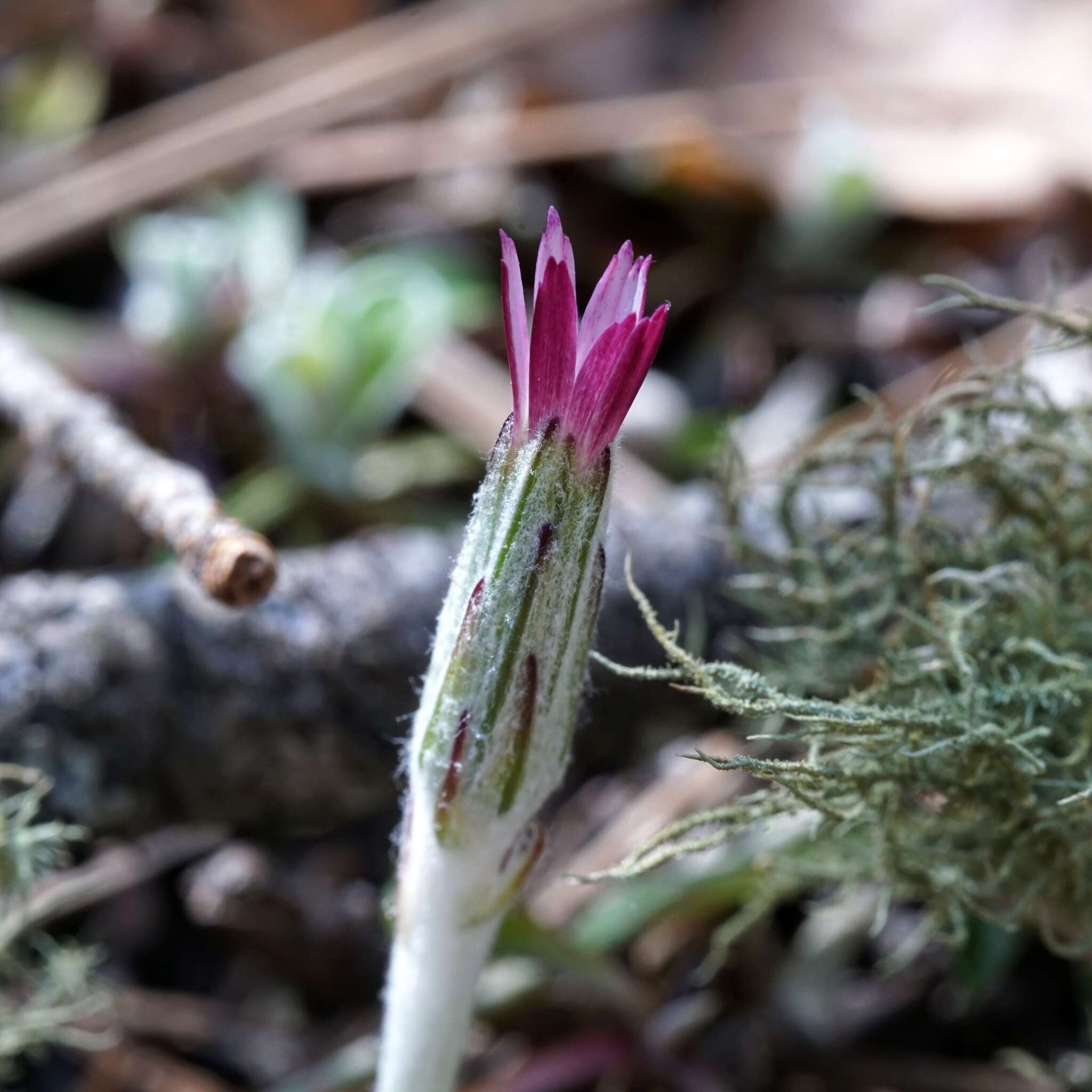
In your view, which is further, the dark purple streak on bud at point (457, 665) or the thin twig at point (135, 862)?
the thin twig at point (135, 862)

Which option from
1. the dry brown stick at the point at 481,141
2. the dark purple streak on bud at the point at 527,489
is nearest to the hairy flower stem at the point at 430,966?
the dark purple streak on bud at the point at 527,489

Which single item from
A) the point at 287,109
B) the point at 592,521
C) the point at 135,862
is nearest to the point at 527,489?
the point at 592,521

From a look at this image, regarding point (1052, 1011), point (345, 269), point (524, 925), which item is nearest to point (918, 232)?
point (345, 269)

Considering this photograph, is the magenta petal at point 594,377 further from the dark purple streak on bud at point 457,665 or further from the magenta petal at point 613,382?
the dark purple streak on bud at point 457,665

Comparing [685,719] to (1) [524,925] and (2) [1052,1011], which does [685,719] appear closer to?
(1) [524,925]

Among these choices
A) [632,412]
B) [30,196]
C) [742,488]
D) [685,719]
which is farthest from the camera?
[30,196]

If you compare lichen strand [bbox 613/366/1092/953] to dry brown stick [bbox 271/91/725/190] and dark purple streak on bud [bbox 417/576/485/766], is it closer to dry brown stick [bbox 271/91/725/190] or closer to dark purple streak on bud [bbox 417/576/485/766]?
dark purple streak on bud [bbox 417/576/485/766]

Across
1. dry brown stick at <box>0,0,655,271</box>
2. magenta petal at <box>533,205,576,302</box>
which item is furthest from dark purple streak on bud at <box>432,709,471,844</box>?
dry brown stick at <box>0,0,655,271</box>
